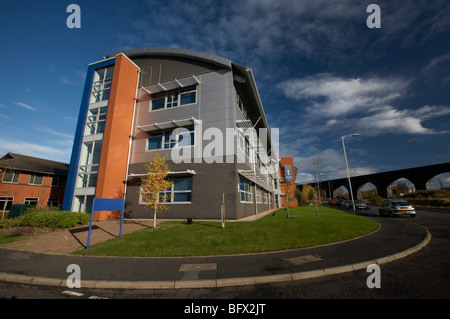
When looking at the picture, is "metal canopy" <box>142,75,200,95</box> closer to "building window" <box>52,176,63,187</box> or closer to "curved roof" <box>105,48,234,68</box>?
"curved roof" <box>105,48,234,68</box>

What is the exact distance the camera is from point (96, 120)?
1838cm

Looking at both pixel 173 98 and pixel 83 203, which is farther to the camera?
pixel 173 98

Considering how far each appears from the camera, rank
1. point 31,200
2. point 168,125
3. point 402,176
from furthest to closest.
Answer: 1. point 402,176
2. point 31,200
3. point 168,125

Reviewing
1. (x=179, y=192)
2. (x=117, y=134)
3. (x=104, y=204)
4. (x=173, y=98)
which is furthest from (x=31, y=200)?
(x=104, y=204)

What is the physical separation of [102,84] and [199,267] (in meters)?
21.3

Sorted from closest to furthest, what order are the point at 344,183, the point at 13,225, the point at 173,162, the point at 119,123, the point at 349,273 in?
the point at 349,273
the point at 13,225
the point at 173,162
the point at 119,123
the point at 344,183

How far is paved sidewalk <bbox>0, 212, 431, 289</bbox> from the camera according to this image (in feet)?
14.9

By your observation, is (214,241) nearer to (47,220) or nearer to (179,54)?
(47,220)

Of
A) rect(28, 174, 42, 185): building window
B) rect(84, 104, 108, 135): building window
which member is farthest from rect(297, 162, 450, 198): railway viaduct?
rect(28, 174, 42, 185): building window

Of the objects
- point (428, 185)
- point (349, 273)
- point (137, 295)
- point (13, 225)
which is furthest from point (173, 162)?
point (428, 185)

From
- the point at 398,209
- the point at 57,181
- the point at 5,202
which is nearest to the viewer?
the point at 398,209

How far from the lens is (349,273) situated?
4.83 metres
